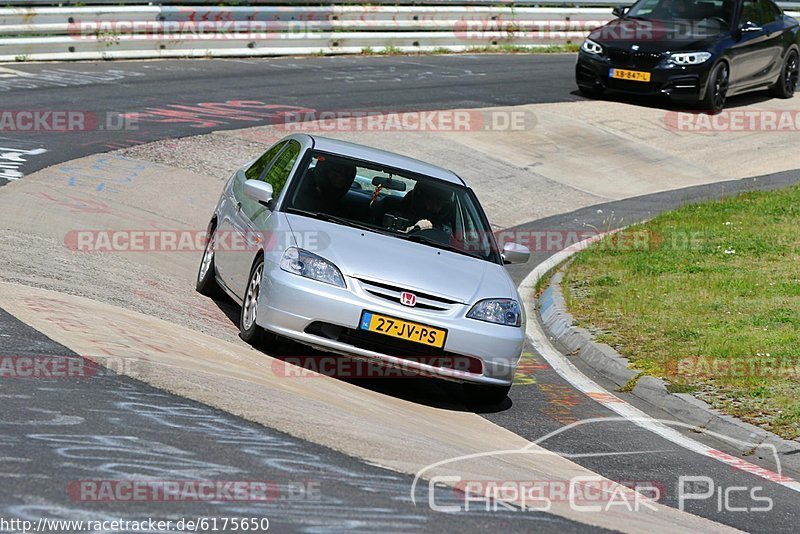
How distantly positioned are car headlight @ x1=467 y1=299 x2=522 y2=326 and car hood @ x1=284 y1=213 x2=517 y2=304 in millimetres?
49

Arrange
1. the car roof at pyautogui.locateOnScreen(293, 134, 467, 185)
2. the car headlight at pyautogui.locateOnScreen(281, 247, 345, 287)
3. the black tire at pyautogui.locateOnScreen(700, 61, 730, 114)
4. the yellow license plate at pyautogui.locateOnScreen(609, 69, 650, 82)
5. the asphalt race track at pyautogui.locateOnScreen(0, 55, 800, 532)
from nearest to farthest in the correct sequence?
1. the asphalt race track at pyautogui.locateOnScreen(0, 55, 800, 532)
2. the car headlight at pyautogui.locateOnScreen(281, 247, 345, 287)
3. the car roof at pyautogui.locateOnScreen(293, 134, 467, 185)
4. the yellow license plate at pyautogui.locateOnScreen(609, 69, 650, 82)
5. the black tire at pyautogui.locateOnScreen(700, 61, 730, 114)

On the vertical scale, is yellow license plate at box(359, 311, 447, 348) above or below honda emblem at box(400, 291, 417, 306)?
below

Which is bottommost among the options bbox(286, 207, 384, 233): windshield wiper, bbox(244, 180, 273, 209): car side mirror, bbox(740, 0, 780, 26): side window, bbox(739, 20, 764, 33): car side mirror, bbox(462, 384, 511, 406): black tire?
bbox(462, 384, 511, 406): black tire

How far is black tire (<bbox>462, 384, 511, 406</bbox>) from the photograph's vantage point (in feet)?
28.3

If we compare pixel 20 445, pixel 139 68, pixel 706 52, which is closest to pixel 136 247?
pixel 20 445

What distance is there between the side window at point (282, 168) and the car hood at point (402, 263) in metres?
0.57

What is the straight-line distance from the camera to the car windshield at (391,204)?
30.2 ft

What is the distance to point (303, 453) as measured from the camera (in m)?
6.09

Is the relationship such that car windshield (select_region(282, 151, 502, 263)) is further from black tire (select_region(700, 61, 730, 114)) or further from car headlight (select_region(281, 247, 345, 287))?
black tire (select_region(700, 61, 730, 114))

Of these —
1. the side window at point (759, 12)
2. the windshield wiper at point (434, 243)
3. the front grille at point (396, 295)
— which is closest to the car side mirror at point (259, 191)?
the windshield wiper at point (434, 243)

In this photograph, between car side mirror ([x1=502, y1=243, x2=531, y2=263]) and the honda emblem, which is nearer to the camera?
the honda emblem

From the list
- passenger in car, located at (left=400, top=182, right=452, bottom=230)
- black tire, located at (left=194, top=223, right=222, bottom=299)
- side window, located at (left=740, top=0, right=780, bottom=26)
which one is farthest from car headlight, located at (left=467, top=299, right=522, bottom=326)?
side window, located at (left=740, top=0, right=780, bottom=26)

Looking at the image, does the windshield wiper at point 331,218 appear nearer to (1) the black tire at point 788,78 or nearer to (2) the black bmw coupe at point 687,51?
(2) the black bmw coupe at point 687,51

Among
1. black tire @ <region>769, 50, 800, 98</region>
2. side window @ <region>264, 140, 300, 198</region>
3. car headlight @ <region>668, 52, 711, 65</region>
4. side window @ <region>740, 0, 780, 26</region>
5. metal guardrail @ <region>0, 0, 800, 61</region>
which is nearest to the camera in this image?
side window @ <region>264, 140, 300, 198</region>
